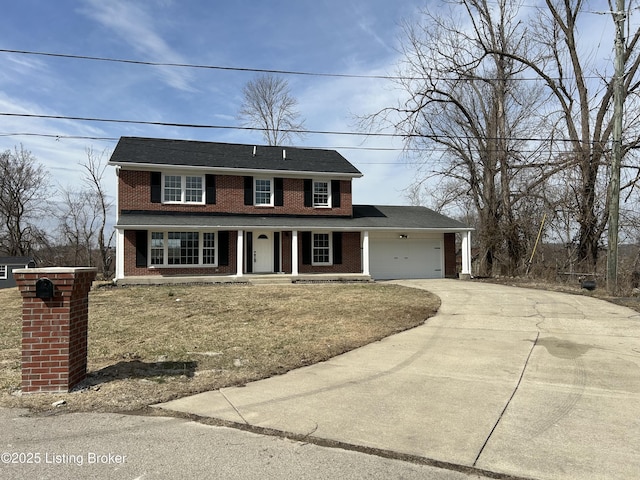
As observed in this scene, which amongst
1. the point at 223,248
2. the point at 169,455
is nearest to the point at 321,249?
the point at 223,248

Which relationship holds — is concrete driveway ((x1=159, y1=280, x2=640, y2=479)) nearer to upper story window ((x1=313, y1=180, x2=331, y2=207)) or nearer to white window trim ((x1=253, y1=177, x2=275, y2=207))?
white window trim ((x1=253, y1=177, x2=275, y2=207))

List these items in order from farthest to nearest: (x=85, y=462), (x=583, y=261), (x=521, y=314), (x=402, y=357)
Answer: (x=583, y=261), (x=521, y=314), (x=402, y=357), (x=85, y=462)

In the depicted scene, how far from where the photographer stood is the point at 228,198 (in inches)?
838

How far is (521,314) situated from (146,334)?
9.03 meters

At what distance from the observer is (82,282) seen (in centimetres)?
541

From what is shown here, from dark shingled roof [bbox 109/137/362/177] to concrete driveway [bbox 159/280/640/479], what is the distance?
14.9m

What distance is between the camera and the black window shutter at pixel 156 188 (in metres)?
20.1

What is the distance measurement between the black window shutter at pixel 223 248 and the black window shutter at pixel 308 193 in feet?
14.2

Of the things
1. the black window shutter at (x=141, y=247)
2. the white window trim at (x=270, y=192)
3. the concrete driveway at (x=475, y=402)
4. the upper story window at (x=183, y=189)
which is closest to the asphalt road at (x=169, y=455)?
the concrete driveway at (x=475, y=402)

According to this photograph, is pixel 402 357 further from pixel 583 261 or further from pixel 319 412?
pixel 583 261

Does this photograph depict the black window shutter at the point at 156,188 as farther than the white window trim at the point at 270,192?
No

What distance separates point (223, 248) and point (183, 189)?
336cm

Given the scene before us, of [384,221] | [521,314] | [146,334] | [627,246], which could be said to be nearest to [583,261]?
[627,246]

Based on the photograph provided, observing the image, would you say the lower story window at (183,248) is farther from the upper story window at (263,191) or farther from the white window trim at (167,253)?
the upper story window at (263,191)
